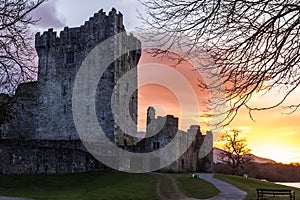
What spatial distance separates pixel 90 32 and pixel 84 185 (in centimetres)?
2248

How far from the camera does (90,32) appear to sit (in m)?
52.2

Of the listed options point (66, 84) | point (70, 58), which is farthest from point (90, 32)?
point (66, 84)

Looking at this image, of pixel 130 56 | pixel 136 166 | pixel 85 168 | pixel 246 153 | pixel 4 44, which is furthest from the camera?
pixel 246 153

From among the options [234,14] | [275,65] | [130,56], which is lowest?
[275,65]

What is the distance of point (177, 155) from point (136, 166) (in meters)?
5.98

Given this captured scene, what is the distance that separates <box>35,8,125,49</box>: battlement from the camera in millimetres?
51000

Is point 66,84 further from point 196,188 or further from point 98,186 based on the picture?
point 196,188

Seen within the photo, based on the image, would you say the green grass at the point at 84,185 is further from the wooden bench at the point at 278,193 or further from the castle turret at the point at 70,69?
the castle turret at the point at 70,69

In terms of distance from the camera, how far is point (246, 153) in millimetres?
70375

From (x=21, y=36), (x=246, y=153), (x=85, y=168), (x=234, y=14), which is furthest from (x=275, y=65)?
(x=246, y=153)

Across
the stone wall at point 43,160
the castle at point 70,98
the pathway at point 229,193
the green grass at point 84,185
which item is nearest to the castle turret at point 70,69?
the castle at point 70,98

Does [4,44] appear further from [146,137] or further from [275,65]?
[146,137]

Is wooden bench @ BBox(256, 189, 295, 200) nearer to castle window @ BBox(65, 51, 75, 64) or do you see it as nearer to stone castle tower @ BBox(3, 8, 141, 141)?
stone castle tower @ BBox(3, 8, 141, 141)

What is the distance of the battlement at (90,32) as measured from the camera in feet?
167
